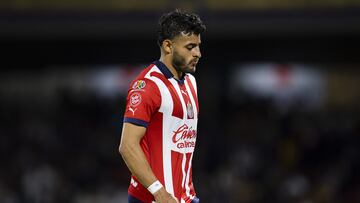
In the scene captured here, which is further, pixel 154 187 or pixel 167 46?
pixel 167 46

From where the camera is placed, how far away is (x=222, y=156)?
574 inches

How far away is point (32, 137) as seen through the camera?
51.6 feet

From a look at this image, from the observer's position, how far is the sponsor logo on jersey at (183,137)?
5734 mm

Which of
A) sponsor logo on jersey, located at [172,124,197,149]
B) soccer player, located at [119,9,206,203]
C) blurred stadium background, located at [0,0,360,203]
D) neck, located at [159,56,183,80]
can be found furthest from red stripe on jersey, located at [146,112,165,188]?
blurred stadium background, located at [0,0,360,203]

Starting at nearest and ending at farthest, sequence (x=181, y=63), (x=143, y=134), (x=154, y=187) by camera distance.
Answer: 1. (x=154, y=187)
2. (x=143, y=134)
3. (x=181, y=63)

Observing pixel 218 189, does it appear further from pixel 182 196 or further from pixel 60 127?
pixel 182 196

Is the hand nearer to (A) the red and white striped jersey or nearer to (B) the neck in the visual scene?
(A) the red and white striped jersey

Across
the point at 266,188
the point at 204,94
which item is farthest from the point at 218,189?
the point at 204,94

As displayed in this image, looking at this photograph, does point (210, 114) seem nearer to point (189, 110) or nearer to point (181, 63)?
point (189, 110)

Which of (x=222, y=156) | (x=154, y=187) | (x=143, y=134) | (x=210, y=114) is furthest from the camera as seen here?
(x=210, y=114)

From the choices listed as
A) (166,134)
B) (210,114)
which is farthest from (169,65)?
(210,114)

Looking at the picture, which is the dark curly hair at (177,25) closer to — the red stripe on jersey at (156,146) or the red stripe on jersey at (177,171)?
the red stripe on jersey at (156,146)

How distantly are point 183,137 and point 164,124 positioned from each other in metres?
0.21

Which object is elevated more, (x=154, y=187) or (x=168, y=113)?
(x=168, y=113)
